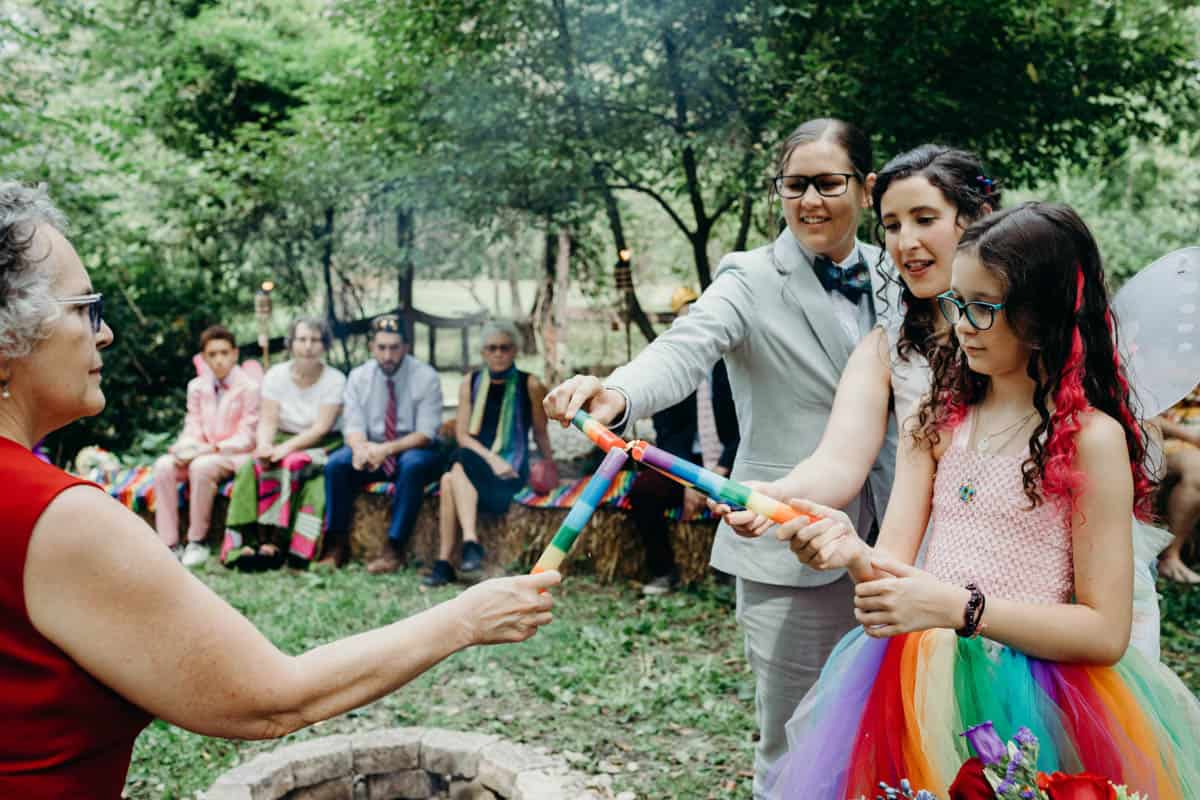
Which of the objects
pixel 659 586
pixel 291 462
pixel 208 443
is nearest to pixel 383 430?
pixel 291 462

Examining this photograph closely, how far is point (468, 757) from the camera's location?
3256mm

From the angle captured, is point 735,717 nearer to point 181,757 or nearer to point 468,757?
point 468,757

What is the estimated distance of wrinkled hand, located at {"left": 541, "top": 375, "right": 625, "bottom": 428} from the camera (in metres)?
2.14

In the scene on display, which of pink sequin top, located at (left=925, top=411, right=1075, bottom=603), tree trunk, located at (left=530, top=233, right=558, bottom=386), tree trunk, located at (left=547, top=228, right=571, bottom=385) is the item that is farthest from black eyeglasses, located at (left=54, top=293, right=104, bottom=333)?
tree trunk, located at (left=530, top=233, right=558, bottom=386)

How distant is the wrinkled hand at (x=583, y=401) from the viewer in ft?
7.04

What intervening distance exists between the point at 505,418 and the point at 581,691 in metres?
2.50

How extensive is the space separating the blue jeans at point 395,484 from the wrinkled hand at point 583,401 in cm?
459

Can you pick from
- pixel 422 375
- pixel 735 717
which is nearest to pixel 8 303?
pixel 735 717

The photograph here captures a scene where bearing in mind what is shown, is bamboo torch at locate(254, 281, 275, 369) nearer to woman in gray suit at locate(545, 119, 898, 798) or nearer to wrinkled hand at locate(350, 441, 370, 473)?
wrinkled hand at locate(350, 441, 370, 473)

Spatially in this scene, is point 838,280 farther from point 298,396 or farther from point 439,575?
point 298,396

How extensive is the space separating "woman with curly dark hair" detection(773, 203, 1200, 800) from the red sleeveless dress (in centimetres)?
116

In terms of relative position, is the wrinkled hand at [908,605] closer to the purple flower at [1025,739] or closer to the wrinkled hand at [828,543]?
the wrinkled hand at [828,543]

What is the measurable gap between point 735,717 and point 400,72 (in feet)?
18.0

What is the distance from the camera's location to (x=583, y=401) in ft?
7.18
